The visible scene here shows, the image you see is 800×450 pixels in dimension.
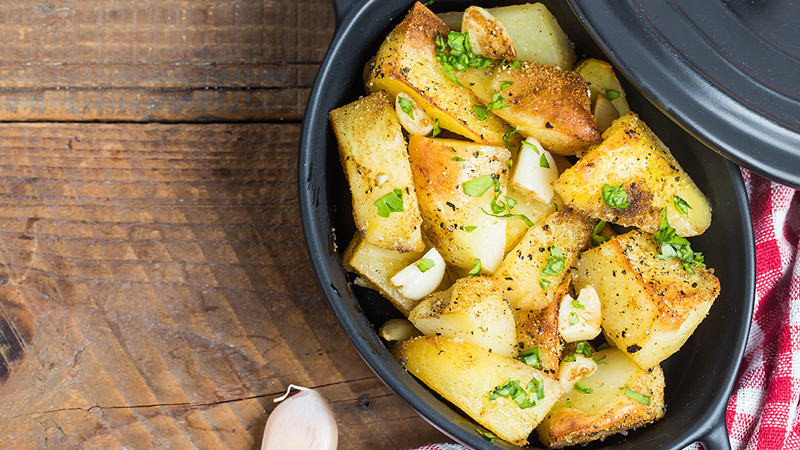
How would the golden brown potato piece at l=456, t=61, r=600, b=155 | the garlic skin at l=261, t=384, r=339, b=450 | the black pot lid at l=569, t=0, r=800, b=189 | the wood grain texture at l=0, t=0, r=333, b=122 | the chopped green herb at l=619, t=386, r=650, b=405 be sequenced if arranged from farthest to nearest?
1. the wood grain texture at l=0, t=0, r=333, b=122
2. the garlic skin at l=261, t=384, r=339, b=450
3. the chopped green herb at l=619, t=386, r=650, b=405
4. the golden brown potato piece at l=456, t=61, r=600, b=155
5. the black pot lid at l=569, t=0, r=800, b=189

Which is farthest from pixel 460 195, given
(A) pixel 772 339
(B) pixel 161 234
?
(A) pixel 772 339

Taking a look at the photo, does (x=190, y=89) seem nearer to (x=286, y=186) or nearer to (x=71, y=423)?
(x=286, y=186)

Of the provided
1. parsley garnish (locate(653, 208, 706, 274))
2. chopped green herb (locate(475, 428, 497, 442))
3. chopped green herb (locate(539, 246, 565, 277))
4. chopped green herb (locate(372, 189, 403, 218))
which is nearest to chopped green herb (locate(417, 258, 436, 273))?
chopped green herb (locate(372, 189, 403, 218))

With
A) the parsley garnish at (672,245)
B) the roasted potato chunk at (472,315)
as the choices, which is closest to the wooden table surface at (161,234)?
the roasted potato chunk at (472,315)

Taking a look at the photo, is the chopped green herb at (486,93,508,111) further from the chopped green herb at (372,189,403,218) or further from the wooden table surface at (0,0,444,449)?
the wooden table surface at (0,0,444,449)

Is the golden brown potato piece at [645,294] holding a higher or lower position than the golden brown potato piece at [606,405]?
higher

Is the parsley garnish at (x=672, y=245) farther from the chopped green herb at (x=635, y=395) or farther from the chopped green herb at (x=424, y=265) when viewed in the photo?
the chopped green herb at (x=424, y=265)

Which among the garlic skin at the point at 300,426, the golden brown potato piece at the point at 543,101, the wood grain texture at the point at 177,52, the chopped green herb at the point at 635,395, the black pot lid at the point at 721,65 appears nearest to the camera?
the black pot lid at the point at 721,65
